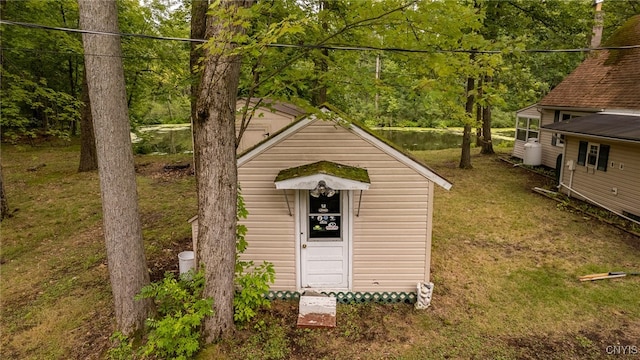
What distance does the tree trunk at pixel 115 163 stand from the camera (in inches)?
179

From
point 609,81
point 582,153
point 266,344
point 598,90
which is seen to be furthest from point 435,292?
point 609,81

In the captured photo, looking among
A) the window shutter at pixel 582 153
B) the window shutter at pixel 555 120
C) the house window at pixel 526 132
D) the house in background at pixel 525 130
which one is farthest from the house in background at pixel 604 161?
the house window at pixel 526 132

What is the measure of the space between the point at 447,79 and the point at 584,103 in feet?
34.6

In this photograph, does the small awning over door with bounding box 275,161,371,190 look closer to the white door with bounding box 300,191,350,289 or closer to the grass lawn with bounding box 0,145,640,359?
the white door with bounding box 300,191,350,289

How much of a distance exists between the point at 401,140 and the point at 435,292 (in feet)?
74.9

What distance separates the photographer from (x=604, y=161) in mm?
10703

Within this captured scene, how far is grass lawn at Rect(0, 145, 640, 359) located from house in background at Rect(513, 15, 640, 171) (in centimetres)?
388

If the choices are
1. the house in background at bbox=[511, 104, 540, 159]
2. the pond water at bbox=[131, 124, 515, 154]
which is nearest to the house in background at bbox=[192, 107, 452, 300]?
the house in background at bbox=[511, 104, 540, 159]

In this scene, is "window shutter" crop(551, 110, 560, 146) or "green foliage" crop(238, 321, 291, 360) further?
"window shutter" crop(551, 110, 560, 146)

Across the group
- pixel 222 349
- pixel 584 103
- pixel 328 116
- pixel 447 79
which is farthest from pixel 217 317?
pixel 584 103

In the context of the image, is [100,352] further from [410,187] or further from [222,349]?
[410,187]

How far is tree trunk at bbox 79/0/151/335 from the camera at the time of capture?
4535 mm

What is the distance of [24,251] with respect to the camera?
26.5 ft

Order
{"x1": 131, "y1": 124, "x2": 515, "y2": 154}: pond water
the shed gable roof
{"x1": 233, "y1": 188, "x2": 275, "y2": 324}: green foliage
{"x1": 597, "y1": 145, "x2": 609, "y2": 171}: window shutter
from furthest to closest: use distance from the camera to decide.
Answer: {"x1": 131, "y1": 124, "x2": 515, "y2": 154}: pond water → {"x1": 597, "y1": 145, "x2": 609, "y2": 171}: window shutter → the shed gable roof → {"x1": 233, "y1": 188, "x2": 275, "y2": 324}: green foliage
